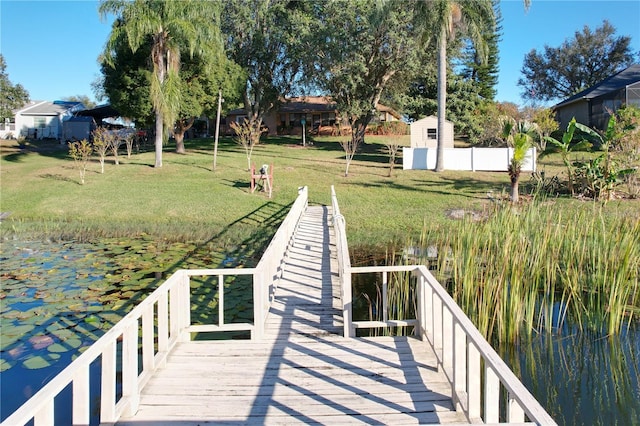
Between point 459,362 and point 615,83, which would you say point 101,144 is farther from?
point 615,83

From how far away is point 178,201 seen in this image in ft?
55.1

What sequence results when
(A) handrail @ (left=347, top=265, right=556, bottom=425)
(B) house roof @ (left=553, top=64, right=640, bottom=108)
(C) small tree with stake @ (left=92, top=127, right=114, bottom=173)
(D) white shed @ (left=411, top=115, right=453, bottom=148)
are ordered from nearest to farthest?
(A) handrail @ (left=347, top=265, right=556, bottom=425) < (C) small tree with stake @ (left=92, top=127, right=114, bottom=173) < (D) white shed @ (left=411, top=115, right=453, bottom=148) < (B) house roof @ (left=553, top=64, right=640, bottom=108)

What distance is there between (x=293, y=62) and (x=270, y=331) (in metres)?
31.4

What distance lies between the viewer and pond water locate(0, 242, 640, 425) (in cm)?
462

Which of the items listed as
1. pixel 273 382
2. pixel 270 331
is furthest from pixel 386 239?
pixel 273 382

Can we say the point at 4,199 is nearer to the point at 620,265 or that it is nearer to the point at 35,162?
the point at 35,162

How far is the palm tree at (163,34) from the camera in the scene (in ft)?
65.7

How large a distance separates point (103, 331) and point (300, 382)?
3.44m

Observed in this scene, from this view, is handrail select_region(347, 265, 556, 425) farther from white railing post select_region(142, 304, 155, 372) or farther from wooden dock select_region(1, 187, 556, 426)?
white railing post select_region(142, 304, 155, 372)

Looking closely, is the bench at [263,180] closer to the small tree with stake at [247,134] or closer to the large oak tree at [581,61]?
the small tree with stake at [247,134]

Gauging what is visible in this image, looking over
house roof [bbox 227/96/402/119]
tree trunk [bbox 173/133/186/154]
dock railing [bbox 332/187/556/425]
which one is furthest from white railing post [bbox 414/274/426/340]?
house roof [bbox 227/96/402/119]

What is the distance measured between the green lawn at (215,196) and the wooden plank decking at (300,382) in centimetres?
678

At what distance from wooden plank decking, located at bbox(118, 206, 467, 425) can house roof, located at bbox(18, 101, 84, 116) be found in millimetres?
43821

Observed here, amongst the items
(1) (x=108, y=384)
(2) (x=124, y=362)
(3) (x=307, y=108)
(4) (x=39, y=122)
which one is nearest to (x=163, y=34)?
(2) (x=124, y=362)
